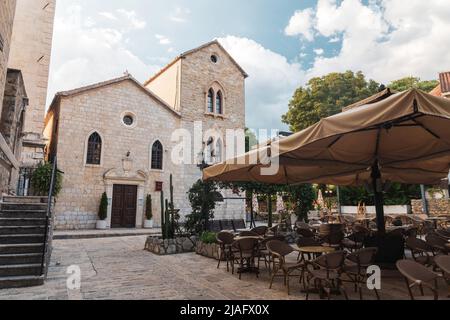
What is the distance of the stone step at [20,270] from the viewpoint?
483 centimetres

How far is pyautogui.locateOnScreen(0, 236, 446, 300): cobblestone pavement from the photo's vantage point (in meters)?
4.22

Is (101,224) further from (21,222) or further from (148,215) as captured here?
(21,222)

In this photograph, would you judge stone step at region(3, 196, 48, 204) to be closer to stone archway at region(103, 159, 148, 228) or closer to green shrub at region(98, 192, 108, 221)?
green shrub at region(98, 192, 108, 221)

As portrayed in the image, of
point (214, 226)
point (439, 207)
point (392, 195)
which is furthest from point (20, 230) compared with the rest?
point (392, 195)

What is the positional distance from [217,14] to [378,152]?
7.46m

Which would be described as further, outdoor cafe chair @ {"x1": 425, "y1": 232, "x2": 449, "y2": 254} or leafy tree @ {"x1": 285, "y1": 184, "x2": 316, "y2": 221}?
leafy tree @ {"x1": 285, "y1": 184, "x2": 316, "y2": 221}

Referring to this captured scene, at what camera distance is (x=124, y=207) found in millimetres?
15383

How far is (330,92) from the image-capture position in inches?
949

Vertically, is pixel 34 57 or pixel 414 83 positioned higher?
pixel 414 83

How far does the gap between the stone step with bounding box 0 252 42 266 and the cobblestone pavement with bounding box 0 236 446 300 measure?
44 cm

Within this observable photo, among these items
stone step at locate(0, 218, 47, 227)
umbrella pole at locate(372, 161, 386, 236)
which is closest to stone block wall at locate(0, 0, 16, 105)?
stone step at locate(0, 218, 47, 227)

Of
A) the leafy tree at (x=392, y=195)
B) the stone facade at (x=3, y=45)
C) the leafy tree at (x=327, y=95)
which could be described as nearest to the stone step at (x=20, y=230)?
the stone facade at (x=3, y=45)

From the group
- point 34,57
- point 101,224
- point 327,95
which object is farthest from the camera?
point 327,95

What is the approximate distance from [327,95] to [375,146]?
2059 cm
